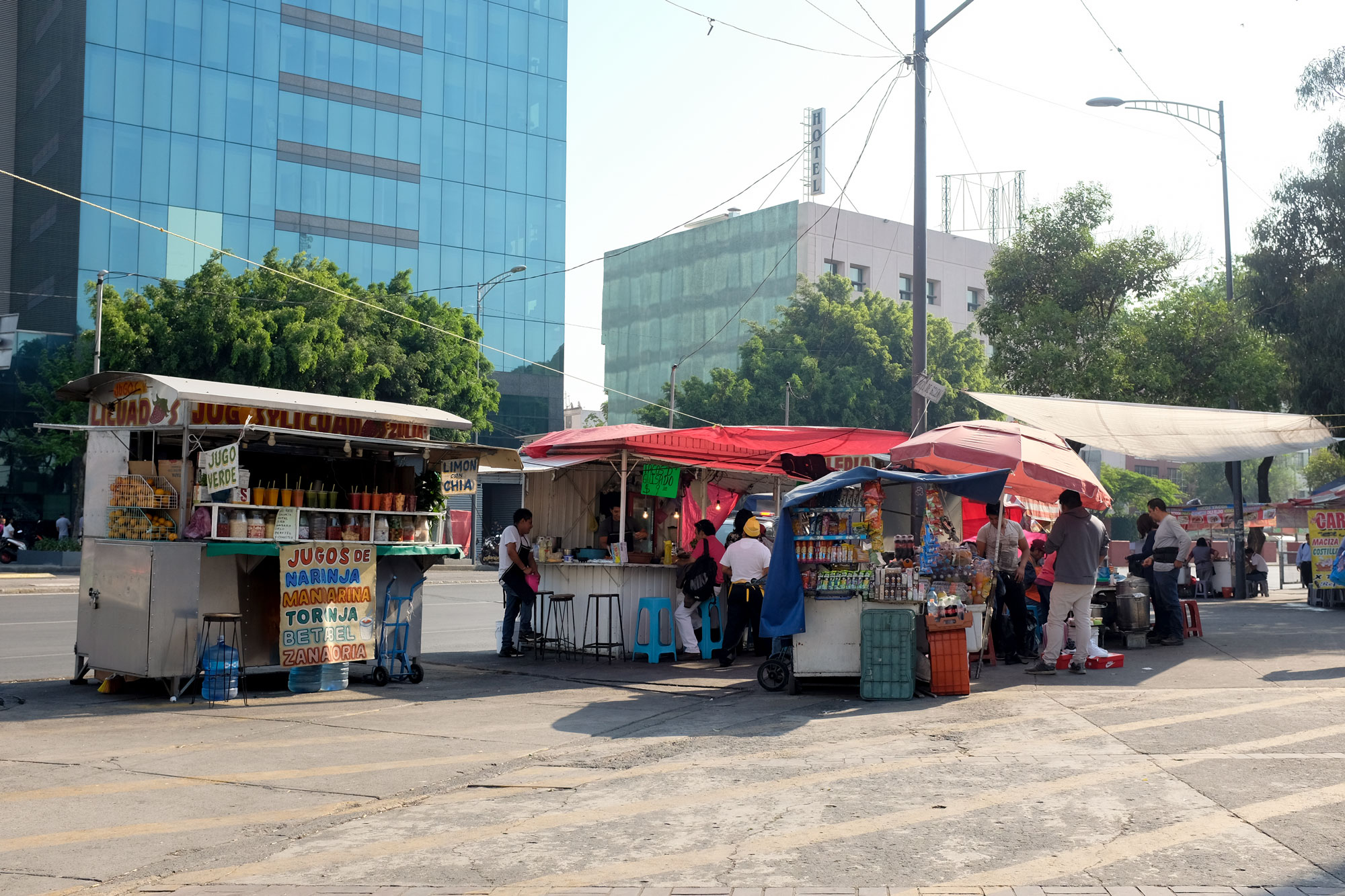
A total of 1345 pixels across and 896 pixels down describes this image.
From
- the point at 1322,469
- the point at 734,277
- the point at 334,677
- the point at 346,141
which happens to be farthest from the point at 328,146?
the point at 1322,469

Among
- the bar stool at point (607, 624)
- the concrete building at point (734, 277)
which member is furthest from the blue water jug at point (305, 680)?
the concrete building at point (734, 277)

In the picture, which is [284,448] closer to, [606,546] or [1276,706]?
[606,546]

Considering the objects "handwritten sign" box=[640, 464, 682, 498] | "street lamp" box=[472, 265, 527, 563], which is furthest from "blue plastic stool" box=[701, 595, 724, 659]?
"street lamp" box=[472, 265, 527, 563]

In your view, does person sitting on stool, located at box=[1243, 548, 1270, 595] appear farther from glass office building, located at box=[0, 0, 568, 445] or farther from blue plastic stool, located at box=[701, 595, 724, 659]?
glass office building, located at box=[0, 0, 568, 445]

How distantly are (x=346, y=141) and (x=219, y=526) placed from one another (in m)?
41.3

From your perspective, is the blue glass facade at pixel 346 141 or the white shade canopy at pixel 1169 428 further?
the blue glass facade at pixel 346 141

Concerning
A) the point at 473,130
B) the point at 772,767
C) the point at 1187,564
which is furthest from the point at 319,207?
the point at 772,767

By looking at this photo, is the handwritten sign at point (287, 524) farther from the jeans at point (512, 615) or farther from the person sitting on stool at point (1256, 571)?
the person sitting on stool at point (1256, 571)

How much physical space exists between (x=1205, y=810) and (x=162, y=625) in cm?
909

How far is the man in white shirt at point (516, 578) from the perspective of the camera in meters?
14.7

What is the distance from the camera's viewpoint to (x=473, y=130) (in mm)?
53031

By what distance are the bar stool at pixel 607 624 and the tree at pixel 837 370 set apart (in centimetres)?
3276

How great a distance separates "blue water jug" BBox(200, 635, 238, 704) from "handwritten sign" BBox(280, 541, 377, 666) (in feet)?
1.71

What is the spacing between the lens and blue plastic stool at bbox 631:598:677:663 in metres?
14.6
